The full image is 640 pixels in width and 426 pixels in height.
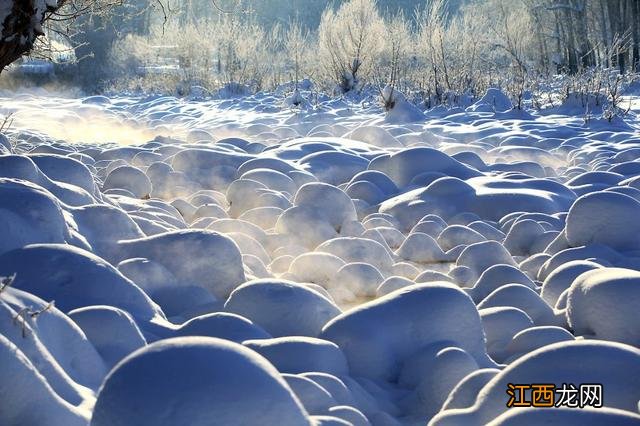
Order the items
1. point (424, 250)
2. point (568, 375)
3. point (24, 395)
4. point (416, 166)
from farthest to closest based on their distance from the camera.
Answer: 1. point (416, 166)
2. point (424, 250)
3. point (568, 375)
4. point (24, 395)

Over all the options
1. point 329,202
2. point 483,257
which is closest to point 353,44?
point 329,202

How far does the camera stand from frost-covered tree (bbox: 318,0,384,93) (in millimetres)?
12664

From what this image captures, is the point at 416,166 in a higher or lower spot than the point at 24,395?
lower

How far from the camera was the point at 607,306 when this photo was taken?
2.35 meters

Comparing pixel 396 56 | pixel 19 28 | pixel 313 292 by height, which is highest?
pixel 19 28

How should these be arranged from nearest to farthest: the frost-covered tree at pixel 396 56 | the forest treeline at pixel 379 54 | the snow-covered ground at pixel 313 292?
the snow-covered ground at pixel 313 292 → the forest treeline at pixel 379 54 → the frost-covered tree at pixel 396 56

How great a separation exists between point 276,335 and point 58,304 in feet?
1.99

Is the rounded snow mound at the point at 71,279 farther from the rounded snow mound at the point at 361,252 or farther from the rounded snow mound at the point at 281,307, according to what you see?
the rounded snow mound at the point at 361,252

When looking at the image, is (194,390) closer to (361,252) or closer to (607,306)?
(607,306)

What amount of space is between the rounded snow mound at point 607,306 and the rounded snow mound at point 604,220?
1099mm

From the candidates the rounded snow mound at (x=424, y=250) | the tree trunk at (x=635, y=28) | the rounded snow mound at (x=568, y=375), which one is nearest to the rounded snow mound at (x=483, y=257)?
the rounded snow mound at (x=424, y=250)

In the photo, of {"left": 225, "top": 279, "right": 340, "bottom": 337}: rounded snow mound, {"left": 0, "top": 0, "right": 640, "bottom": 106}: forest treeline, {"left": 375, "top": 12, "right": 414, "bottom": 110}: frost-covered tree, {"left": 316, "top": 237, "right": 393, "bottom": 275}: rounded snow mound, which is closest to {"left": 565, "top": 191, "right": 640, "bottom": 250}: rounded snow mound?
{"left": 316, "top": 237, "right": 393, "bottom": 275}: rounded snow mound

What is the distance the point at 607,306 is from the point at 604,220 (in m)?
Answer: 1.27

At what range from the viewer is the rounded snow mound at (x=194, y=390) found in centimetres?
129
